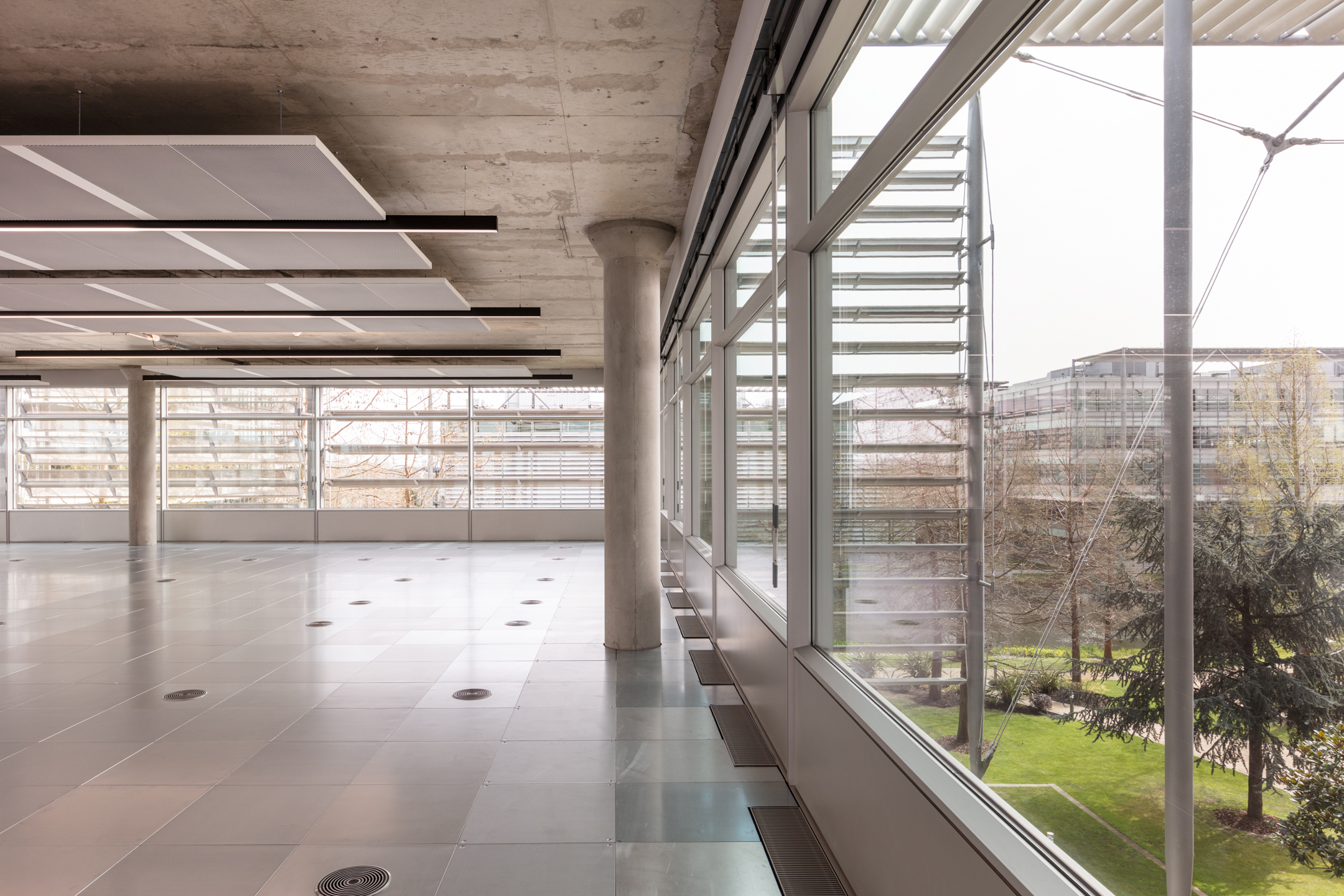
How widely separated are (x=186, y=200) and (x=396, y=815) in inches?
149

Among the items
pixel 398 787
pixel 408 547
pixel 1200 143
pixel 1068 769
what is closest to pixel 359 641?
pixel 398 787

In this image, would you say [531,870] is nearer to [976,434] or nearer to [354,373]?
[976,434]

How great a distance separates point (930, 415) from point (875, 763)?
3.60 feet

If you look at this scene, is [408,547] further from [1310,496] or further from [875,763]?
[1310,496]

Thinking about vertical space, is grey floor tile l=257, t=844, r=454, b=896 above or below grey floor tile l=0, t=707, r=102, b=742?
above

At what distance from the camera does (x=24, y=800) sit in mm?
3418

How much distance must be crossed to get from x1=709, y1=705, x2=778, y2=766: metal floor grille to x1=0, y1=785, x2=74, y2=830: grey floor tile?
314cm

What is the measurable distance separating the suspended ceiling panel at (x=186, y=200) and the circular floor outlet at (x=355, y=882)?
3320mm

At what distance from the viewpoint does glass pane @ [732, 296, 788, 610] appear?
4625 millimetres

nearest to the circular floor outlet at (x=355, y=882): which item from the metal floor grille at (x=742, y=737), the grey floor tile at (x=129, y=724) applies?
the metal floor grille at (x=742, y=737)

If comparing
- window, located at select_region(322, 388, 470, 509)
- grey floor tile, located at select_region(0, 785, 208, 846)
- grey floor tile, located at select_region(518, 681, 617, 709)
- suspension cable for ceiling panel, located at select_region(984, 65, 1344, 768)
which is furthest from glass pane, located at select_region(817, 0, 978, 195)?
window, located at select_region(322, 388, 470, 509)

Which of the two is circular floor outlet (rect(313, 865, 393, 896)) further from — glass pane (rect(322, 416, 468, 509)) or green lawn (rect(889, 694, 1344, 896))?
glass pane (rect(322, 416, 468, 509))

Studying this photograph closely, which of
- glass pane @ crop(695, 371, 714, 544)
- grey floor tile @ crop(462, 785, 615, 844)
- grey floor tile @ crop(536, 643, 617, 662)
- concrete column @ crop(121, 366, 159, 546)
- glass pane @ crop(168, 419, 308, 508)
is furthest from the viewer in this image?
glass pane @ crop(168, 419, 308, 508)

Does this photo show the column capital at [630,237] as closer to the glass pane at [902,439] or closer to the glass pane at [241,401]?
the glass pane at [902,439]
